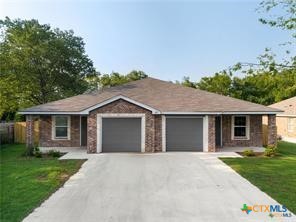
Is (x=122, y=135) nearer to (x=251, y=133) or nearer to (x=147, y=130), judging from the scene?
(x=147, y=130)

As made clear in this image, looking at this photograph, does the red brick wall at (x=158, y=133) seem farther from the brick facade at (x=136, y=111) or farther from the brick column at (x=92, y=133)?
the brick column at (x=92, y=133)

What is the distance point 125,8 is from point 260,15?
7.36 m

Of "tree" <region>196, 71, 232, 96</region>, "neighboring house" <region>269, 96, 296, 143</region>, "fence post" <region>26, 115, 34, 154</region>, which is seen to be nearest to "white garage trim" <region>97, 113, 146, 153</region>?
"fence post" <region>26, 115, 34, 154</region>

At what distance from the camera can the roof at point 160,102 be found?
1714 centimetres

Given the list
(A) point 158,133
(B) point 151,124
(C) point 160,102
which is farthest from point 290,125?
(B) point 151,124

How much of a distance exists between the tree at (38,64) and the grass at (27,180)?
13.4 metres

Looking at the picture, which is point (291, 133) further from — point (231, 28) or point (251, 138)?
point (231, 28)

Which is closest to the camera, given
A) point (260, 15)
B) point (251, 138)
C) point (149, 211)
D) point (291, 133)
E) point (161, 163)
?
point (149, 211)

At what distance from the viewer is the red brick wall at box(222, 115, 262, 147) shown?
750 inches

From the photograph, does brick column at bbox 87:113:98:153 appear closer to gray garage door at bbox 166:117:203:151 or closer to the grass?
the grass

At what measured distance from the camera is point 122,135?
17.1m

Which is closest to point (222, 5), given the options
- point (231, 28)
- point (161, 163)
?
point (231, 28)

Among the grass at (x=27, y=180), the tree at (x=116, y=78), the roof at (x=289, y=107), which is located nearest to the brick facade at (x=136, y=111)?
the grass at (x=27, y=180)

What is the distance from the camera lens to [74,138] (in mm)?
19094
